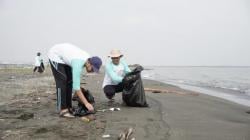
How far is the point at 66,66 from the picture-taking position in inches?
239

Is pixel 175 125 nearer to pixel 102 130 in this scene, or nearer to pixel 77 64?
pixel 102 130

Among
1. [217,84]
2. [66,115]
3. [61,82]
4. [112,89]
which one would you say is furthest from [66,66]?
[217,84]

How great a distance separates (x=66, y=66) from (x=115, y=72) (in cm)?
155

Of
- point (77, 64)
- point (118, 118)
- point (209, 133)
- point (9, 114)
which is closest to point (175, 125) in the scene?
point (209, 133)

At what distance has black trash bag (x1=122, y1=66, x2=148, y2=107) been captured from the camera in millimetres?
7125

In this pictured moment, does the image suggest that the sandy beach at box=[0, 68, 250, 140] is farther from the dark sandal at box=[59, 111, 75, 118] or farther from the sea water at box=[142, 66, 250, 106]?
the sea water at box=[142, 66, 250, 106]

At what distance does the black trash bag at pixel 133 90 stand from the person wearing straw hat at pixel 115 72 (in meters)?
0.19

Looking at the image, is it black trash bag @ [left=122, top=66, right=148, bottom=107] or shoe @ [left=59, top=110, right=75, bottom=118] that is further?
black trash bag @ [left=122, top=66, right=148, bottom=107]

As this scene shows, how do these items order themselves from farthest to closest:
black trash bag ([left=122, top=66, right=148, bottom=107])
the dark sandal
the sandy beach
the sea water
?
the sea water, black trash bag ([left=122, top=66, right=148, bottom=107]), the dark sandal, the sandy beach

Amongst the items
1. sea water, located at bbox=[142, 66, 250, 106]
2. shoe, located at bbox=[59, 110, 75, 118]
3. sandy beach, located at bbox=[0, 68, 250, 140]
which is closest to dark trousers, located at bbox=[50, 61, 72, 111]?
shoe, located at bbox=[59, 110, 75, 118]

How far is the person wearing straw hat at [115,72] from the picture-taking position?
7.24 metres

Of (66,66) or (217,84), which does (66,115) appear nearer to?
(66,66)

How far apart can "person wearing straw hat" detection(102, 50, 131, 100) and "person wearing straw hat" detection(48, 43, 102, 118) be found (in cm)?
127

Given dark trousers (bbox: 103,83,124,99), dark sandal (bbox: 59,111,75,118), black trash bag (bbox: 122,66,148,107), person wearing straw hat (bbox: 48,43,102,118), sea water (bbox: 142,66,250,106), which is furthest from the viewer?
sea water (bbox: 142,66,250,106)
